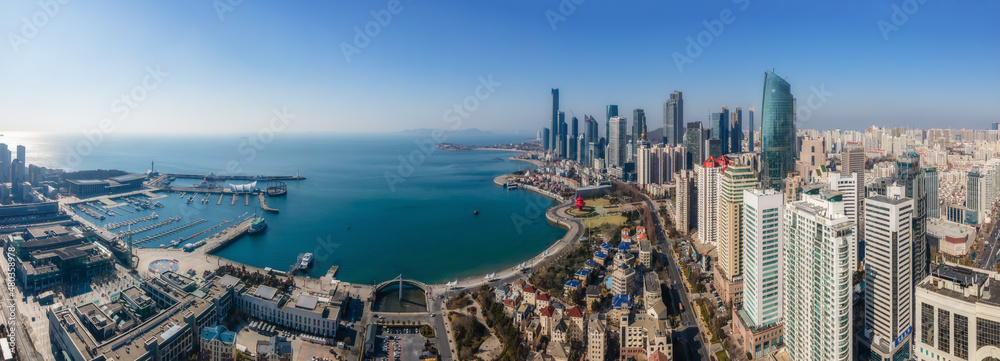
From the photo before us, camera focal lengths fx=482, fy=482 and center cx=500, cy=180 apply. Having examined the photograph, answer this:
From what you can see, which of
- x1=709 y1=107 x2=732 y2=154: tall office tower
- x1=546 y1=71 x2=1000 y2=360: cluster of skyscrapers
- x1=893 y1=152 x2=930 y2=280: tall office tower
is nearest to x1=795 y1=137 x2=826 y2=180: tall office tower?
x1=709 y1=107 x2=732 y2=154: tall office tower

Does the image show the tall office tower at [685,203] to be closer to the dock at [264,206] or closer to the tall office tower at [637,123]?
the dock at [264,206]

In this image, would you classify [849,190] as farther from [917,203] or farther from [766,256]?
[766,256]

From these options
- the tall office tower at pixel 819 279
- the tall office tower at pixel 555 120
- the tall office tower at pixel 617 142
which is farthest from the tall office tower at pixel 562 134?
the tall office tower at pixel 819 279

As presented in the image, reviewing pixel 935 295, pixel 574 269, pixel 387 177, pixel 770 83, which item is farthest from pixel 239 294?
pixel 387 177

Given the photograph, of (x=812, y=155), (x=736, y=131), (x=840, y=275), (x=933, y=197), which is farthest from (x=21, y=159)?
(x=736, y=131)

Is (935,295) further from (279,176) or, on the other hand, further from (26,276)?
(279,176)

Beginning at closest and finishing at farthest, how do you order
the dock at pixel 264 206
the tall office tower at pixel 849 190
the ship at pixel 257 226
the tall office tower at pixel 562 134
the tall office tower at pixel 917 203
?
the tall office tower at pixel 917 203, the tall office tower at pixel 849 190, the ship at pixel 257 226, the dock at pixel 264 206, the tall office tower at pixel 562 134

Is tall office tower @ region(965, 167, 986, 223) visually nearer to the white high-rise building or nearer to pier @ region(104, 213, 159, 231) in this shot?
the white high-rise building
